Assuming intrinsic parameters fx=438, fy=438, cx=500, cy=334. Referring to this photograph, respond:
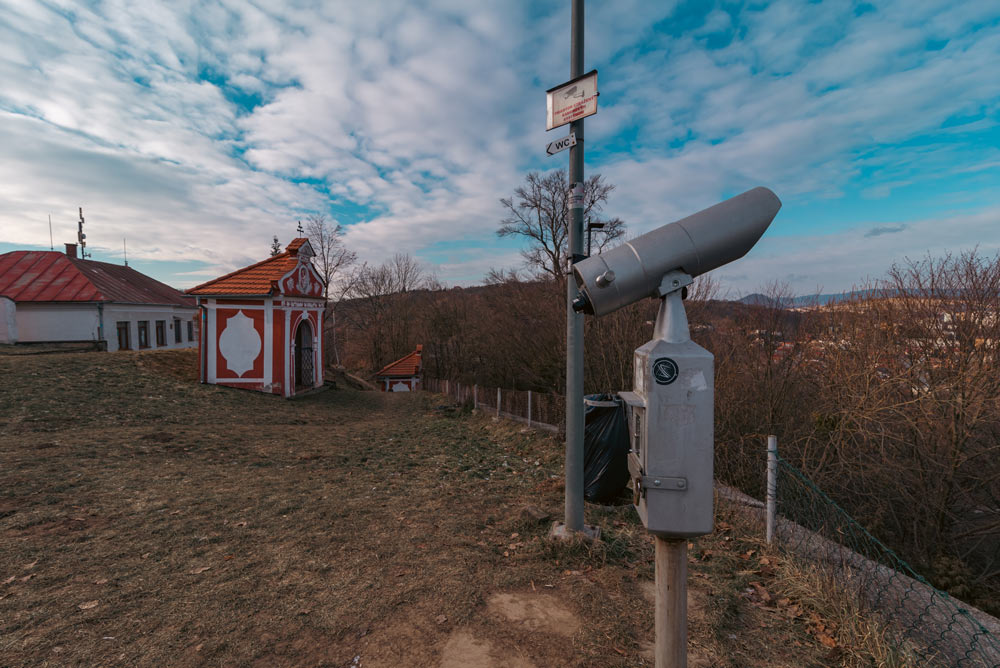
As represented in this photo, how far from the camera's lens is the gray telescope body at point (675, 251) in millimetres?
1991

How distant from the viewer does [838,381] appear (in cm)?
713

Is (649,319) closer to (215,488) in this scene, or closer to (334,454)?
(334,454)

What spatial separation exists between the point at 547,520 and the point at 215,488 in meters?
4.20

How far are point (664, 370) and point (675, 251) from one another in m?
0.56

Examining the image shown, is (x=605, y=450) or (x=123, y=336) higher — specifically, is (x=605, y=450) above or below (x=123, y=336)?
below

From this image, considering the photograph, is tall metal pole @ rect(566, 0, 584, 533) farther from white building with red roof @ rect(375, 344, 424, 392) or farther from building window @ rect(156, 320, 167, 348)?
building window @ rect(156, 320, 167, 348)

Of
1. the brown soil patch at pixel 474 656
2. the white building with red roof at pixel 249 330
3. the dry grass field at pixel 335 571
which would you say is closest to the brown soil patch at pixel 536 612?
the dry grass field at pixel 335 571

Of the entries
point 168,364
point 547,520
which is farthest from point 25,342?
point 547,520

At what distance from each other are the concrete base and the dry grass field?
0.12 metres

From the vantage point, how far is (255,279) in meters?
15.1

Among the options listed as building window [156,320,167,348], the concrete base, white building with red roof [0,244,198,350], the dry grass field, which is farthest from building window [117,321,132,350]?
the concrete base

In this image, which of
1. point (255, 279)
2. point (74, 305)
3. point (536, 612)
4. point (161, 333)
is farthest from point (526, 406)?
point (161, 333)

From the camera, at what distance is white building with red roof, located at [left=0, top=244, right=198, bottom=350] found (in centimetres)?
2003

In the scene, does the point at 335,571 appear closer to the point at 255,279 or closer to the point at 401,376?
the point at 255,279
